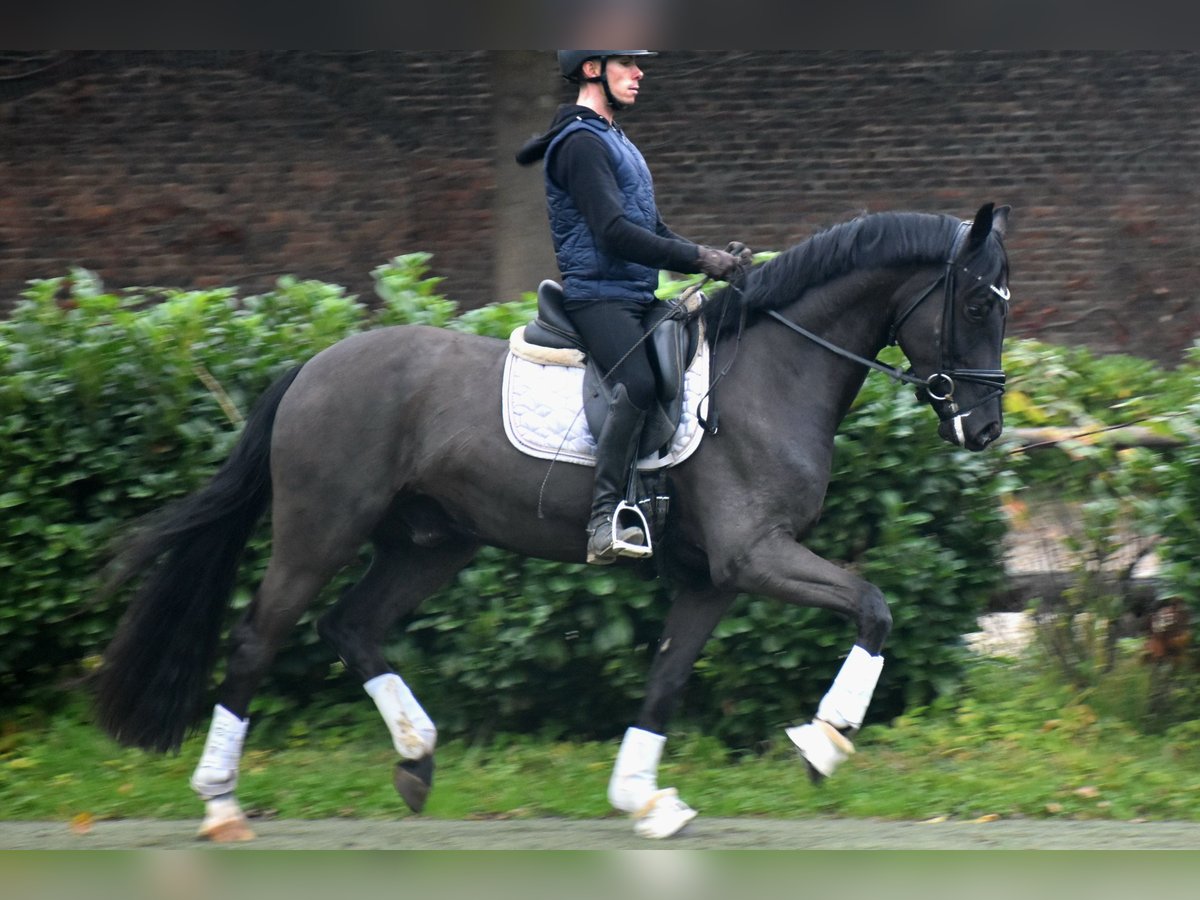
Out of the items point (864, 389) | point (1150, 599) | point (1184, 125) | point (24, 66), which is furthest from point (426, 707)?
point (1184, 125)

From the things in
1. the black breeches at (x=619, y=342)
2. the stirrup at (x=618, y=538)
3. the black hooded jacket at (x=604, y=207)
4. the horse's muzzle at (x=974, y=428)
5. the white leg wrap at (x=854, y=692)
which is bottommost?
the white leg wrap at (x=854, y=692)

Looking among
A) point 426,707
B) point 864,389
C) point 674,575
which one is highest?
point 864,389

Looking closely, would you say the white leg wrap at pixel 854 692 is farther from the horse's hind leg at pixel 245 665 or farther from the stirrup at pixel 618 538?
the horse's hind leg at pixel 245 665

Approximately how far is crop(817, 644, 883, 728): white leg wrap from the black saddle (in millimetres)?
1001

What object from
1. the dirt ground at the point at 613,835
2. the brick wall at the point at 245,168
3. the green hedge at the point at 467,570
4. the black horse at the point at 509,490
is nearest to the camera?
the dirt ground at the point at 613,835

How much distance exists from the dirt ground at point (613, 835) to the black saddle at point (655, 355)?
4.54 ft

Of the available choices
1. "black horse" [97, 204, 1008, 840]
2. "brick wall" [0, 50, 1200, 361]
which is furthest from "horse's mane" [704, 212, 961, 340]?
"brick wall" [0, 50, 1200, 361]

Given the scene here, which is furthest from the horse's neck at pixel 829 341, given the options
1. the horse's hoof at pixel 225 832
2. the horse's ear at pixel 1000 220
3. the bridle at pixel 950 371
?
the horse's hoof at pixel 225 832

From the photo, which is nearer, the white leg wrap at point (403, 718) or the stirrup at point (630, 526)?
the stirrup at point (630, 526)

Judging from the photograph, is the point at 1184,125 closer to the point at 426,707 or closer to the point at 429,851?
the point at 426,707

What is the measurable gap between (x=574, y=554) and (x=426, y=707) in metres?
1.49

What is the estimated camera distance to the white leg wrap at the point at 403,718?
5.43 m

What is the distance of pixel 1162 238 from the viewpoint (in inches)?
485

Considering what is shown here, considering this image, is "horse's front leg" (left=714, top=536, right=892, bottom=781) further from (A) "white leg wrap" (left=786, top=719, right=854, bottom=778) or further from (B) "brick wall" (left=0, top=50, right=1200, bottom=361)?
(B) "brick wall" (left=0, top=50, right=1200, bottom=361)
